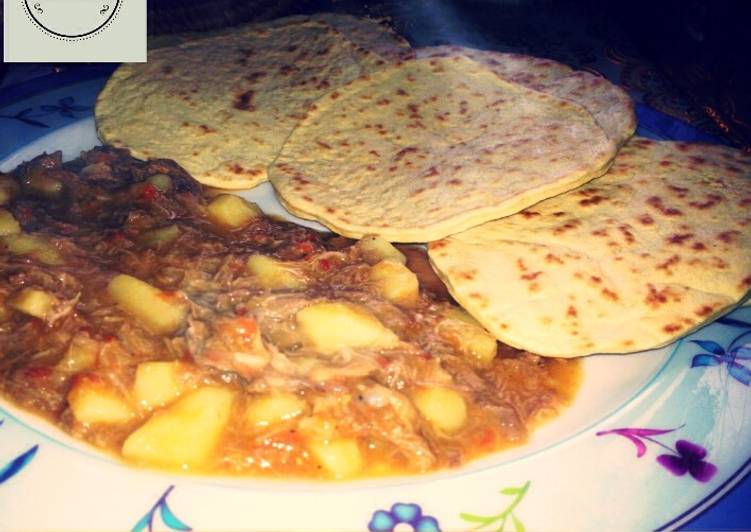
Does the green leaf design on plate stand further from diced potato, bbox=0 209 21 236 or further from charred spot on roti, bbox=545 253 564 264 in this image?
diced potato, bbox=0 209 21 236

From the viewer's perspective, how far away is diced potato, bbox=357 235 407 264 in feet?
10.8

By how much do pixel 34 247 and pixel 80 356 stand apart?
2.63 feet

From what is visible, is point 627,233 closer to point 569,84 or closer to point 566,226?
point 566,226

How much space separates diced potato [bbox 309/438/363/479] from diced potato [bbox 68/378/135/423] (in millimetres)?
734

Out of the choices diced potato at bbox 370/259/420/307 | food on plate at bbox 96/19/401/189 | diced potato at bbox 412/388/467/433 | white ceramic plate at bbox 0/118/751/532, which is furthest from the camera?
food on plate at bbox 96/19/401/189

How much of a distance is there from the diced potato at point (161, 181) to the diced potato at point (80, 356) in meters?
1.18

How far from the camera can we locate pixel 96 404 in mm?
2570

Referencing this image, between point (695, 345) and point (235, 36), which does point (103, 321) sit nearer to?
point (695, 345)

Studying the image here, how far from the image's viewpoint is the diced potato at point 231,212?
372 centimetres

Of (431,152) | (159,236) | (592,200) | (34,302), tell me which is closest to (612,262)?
(592,200)

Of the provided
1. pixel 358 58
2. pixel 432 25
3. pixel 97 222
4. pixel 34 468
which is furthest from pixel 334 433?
pixel 432 25

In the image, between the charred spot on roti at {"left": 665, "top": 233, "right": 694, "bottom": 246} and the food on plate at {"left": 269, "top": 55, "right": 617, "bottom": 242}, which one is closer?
the charred spot on roti at {"left": 665, "top": 233, "right": 694, "bottom": 246}

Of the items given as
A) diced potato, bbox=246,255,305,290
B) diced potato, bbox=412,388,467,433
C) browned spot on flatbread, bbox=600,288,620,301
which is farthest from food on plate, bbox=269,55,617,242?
diced potato, bbox=412,388,467,433

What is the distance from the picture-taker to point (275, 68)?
4902 millimetres
